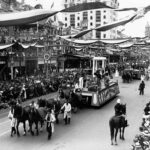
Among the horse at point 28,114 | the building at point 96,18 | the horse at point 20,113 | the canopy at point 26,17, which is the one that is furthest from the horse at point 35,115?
the building at point 96,18

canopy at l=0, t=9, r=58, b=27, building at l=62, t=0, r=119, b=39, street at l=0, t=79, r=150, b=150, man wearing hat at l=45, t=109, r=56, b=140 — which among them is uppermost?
building at l=62, t=0, r=119, b=39

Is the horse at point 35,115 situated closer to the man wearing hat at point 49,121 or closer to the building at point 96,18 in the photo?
the man wearing hat at point 49,121

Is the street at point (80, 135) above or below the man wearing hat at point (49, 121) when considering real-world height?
below

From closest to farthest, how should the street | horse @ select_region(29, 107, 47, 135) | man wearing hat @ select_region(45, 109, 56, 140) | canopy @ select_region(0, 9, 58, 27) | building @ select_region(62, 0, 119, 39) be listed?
the street, man wearing hat @ select_region(45, 109, 56, 140), horse @ select_region(29, 107, 47, 135), canopy @ select_region(0, 9, 58, 27), building @ select_region(62, 0, 119, 39)

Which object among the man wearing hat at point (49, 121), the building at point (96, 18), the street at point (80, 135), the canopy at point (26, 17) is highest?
the building at point (96, 18)

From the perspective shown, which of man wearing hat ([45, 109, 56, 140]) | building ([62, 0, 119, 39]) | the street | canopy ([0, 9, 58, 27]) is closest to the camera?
the street

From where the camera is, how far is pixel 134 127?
13250 millimetres

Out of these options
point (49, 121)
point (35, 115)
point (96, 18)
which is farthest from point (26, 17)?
point (96, 18)

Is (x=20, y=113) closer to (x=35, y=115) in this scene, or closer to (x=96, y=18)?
(x=35, y=115)

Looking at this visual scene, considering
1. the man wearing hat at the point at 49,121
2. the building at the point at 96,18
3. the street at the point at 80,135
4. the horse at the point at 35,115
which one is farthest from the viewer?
the building at the point at 96,18

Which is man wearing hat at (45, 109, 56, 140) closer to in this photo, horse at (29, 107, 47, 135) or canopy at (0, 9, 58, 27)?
horse at (29, 107, 47, 135)

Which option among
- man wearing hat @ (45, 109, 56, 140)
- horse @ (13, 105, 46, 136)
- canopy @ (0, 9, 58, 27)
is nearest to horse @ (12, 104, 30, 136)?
horse @ (13, 105, 46, 136)

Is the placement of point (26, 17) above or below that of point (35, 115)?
above

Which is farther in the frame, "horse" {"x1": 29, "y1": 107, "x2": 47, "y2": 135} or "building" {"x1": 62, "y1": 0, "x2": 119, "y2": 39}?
"building" {"x1": 62, "y1": 0, "x2": 119, "y2": 39}
